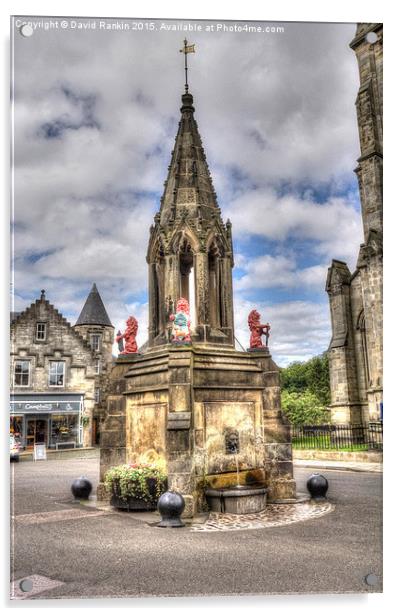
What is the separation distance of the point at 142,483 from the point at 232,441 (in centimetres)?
184

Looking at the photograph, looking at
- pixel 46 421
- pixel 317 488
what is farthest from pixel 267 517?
pixel 46 421

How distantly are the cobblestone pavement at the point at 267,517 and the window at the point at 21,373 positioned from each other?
3.50m

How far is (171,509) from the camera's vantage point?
25.4 ft

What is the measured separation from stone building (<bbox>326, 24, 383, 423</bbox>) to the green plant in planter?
604 centimetres

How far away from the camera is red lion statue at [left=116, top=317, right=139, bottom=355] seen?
10.9 meters

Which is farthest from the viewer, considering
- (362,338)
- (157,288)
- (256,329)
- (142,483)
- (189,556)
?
(362,338)

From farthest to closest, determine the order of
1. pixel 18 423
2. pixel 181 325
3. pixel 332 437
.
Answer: pixel 332 437 → pixel 181 325 → pixel 18 423

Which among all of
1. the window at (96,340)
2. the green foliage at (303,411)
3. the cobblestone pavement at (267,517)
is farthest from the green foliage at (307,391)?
the cobblestone pavement at (267,517)

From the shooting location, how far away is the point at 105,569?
19.0ft

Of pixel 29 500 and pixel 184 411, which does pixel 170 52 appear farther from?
pixel 29 500

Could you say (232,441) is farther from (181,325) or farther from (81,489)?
(81,489)

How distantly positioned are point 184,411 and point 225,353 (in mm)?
1679

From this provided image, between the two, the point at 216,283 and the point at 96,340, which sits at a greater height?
the point at 96,340

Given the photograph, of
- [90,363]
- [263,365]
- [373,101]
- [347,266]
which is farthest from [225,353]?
[347,266]
